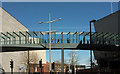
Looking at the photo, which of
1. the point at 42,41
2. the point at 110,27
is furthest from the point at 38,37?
the point at 110,27

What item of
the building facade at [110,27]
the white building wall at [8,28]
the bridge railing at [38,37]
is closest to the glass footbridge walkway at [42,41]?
the bridge railing at [38,37]

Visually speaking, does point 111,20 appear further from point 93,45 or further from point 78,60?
point 78,60

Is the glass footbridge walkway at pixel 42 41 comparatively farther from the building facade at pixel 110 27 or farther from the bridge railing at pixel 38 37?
the building facade at pixel 110 27

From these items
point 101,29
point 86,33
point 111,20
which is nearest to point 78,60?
point 101,29

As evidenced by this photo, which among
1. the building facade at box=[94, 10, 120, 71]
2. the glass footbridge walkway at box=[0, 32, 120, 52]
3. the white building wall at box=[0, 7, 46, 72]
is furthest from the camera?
the white building wall at box=[0, 7, 46, 72]

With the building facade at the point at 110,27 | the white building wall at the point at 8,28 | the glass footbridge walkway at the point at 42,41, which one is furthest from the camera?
the white building wall at the point at 8,28

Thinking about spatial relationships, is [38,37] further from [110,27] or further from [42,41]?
[110,27]

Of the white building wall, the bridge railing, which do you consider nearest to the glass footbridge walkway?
the bridge railing

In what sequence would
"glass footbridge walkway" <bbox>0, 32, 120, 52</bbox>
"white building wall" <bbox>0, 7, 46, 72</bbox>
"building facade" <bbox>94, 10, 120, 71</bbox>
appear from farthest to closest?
"white building wall" <bbox>0, 7, 46, 72</bbox> < "building facade" <bbox>94, 10, 120, 71</bbox> < "glass footbridge walkway" <bbox>0, 32, 120, 52</bbox>

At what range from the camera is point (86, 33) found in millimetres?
30609

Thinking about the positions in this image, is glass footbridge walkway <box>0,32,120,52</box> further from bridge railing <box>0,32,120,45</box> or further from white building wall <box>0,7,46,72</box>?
white building wall <box>0,7,46,72</box>

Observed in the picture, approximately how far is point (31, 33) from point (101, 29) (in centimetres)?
2204

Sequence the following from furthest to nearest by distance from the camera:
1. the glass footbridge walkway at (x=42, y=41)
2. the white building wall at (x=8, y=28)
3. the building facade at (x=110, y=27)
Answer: the white building wall at (x=8, y=28)
the building facade at (x=110, y=27)
the glass footbridge walkway at (x=42, y=41)

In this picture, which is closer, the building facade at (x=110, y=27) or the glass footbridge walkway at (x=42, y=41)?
the glass footbridge walkway at (x=42, y=41)
